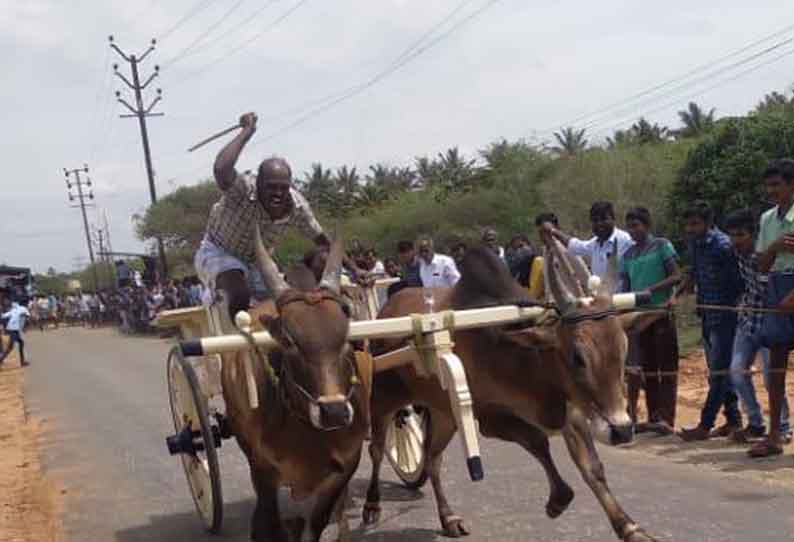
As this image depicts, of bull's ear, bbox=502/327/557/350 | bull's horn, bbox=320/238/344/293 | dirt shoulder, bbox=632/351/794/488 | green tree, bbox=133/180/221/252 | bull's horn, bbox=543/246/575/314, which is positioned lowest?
dirt shoulder, bbox=632/351/794/488

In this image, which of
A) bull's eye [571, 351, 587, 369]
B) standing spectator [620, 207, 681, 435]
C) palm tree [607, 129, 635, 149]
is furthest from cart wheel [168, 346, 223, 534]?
palm tree [607, 129, 635, 149]

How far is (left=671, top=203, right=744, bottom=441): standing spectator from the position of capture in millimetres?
8016

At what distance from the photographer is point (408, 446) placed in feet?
24.6

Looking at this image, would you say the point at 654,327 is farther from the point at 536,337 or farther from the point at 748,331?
the point at 536,337

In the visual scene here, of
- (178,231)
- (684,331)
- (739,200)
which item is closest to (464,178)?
(178,231)

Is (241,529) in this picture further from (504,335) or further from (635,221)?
(635,221)

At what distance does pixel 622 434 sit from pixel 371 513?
254cm

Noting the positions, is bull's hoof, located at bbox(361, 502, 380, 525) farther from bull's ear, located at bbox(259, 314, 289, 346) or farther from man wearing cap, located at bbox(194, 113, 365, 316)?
bull's ear, located at bbox(259, 314, 289, 346)

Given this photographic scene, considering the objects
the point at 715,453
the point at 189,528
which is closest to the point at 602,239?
the point at 715,453

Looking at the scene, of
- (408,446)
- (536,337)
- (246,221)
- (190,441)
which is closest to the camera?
(536,337)

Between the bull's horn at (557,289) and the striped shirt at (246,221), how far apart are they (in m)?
1.73

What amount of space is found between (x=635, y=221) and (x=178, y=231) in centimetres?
4463

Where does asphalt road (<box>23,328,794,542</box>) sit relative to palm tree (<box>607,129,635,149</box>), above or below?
below

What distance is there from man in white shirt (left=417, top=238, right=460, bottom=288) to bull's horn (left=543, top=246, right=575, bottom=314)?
6.12 metres
